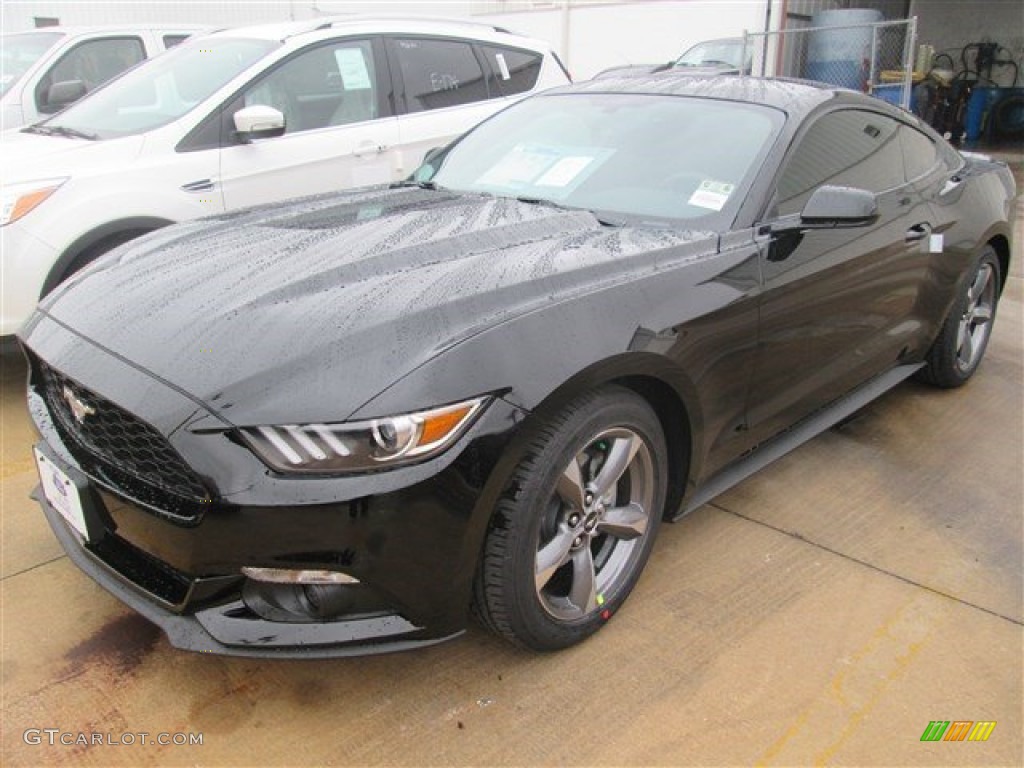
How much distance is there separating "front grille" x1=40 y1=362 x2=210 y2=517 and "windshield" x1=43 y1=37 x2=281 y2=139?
2.70m

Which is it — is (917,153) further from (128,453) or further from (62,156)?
(62,156)

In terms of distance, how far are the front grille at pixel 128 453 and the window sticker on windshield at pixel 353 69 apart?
10.9 feet

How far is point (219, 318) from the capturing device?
2.13m

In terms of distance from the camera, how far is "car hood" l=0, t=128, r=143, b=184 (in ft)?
13.1

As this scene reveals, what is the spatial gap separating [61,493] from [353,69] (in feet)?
11.8

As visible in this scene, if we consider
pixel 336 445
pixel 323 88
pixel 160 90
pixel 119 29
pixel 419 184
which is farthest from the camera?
pixel 119 29

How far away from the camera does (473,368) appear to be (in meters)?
1.96

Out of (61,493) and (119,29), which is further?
(119,29)

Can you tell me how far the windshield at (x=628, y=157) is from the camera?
2.91 meters

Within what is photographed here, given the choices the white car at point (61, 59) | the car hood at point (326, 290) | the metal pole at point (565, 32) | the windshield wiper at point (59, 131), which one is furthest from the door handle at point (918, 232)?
the metal pole at point (565, 32)

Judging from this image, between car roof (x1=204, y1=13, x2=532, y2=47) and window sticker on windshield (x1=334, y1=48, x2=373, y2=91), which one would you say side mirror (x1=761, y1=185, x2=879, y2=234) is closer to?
window sticker on windshield (x1=334, y1=48, x2=373, y2=91)

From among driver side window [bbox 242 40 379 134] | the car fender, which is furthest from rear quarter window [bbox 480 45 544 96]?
the car fender

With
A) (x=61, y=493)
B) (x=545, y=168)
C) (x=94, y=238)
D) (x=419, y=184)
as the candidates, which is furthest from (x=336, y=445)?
(x=94, y=238)

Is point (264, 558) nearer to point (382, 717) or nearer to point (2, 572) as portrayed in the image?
point (382, 717)
